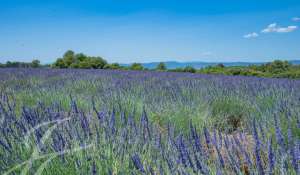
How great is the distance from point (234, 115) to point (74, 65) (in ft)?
49.5

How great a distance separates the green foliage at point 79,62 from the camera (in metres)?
17.3

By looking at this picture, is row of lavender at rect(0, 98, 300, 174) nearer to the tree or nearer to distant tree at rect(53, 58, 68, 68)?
the tree

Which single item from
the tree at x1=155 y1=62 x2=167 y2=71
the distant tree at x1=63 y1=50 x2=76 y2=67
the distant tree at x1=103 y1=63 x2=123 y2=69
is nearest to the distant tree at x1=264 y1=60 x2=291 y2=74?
the tree at x1=155 y1=62 x2=167 y2=71

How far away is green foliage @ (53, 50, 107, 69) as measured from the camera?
56.8 feet

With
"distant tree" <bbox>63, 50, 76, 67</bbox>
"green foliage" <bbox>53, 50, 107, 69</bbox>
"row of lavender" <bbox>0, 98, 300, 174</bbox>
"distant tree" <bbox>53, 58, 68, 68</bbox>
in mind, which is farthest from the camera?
"distant tree" <bbox>63, 50, 76, 67</bbox>

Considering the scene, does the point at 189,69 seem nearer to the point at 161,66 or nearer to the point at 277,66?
the point at 161,66

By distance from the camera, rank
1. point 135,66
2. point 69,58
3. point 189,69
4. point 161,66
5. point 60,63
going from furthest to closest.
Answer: point 69,58 → point 60,63 → point 161,66 → point 135,66 → point 189,69

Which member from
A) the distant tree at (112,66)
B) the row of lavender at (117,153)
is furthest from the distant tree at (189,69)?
the row of lavender at (117,153)

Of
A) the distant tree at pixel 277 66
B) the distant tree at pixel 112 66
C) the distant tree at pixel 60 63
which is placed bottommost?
the distant tree at pixel 277 66

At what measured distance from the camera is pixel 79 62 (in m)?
18.0

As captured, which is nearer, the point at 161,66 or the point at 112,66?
the point at 112,66

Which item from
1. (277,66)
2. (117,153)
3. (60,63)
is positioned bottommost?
(277,66)

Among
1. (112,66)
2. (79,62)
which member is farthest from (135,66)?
(79,62)

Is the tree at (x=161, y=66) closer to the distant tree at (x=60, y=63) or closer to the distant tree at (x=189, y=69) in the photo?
the distant tree at (x=189, y=69)
